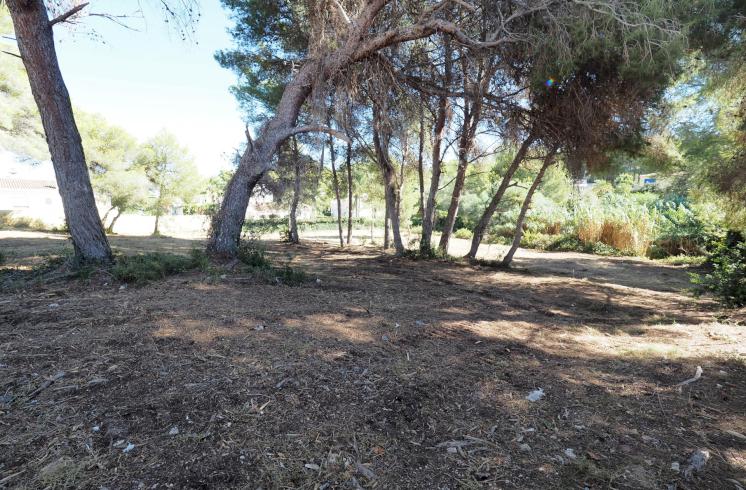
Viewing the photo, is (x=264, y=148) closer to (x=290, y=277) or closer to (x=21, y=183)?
(x=290, y=277)

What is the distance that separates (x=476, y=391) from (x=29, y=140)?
18.0m

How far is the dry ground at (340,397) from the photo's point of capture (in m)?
1.68

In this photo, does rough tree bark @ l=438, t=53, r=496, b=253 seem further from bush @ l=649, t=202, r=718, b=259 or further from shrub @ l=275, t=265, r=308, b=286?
bush @ l=649, t=202, r=718, b=259

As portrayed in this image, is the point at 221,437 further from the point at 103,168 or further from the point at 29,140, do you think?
the point at 103,168

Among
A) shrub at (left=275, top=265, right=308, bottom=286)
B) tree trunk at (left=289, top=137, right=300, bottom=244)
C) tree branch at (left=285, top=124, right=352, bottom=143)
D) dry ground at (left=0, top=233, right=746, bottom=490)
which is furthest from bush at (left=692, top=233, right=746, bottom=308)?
tree trunk at (left=289, top=137, right=300, bottom=244)

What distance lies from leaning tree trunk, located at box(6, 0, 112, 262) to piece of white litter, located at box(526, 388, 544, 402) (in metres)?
5.59

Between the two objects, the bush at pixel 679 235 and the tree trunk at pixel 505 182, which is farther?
the bush at pixel 679 235

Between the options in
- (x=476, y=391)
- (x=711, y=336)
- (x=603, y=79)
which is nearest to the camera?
(x=476, y=391)

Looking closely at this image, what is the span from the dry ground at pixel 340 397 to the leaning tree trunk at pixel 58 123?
105 centimetres

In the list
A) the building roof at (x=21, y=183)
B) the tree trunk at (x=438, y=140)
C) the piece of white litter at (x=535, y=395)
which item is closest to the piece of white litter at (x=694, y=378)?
the piece of white litter at (x=535, y=395)

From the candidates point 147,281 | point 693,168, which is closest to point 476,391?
point 147,281

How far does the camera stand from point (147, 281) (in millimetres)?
4660

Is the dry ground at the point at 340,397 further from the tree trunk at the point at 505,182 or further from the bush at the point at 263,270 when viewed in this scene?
the tree trunk at the point at 505,182

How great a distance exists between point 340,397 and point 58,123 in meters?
5.57
